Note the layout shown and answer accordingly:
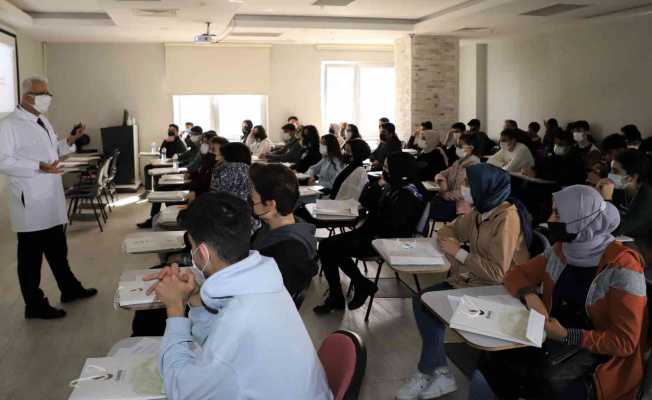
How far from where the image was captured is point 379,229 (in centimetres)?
456

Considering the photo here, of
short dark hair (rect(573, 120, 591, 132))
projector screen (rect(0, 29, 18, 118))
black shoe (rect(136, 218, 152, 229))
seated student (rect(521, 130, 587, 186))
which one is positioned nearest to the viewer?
seated student (rect(521, 130, 587, 186))

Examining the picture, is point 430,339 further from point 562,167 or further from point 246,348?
point 562,167

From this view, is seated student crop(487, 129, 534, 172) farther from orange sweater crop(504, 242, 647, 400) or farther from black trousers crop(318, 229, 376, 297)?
orange sweater crop(504, 242, 647, 400)

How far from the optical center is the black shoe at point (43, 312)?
181 inches

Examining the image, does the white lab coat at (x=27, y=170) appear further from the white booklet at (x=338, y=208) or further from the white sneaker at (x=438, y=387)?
the white sneaker at (x=438, y=387)

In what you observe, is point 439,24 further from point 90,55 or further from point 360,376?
point 360,376

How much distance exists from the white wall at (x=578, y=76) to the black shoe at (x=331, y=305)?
7342mm

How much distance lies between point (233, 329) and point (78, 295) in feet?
13.2

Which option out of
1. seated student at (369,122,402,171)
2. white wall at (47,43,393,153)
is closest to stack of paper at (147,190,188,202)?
seated student at (369,122,402,171)

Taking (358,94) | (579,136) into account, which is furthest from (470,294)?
(358,94)

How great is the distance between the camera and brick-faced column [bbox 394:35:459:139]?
1171 cm

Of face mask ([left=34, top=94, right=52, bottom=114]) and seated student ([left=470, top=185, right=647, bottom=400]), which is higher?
face mask ([left=34, top=94, right=52, bottom=114])

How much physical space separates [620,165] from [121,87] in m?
10.7

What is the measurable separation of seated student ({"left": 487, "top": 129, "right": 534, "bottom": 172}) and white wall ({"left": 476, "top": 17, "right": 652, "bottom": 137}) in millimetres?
2984
